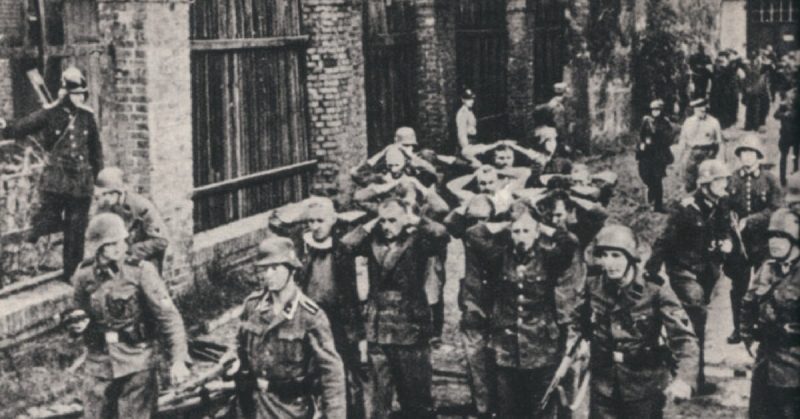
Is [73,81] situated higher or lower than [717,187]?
higher

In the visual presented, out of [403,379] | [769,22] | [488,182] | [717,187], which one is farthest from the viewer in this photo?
[769,22]

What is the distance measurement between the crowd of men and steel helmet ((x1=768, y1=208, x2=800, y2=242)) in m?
0.01

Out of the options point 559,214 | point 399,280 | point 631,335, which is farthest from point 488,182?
point 631,335

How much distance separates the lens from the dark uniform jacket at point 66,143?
32.3ft

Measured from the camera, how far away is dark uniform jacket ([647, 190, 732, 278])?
8.91 metres

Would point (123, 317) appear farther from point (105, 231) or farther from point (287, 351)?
point (287, 351)

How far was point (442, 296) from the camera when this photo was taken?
27.0 ft

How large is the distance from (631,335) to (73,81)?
5.66 metres

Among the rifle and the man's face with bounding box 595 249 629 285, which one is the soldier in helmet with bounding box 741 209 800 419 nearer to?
the man's face with bounding box 595 249 629 285

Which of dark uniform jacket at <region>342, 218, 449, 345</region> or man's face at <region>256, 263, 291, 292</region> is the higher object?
man's face at <region>256, 263, 291, 292</region>

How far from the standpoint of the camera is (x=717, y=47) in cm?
2809

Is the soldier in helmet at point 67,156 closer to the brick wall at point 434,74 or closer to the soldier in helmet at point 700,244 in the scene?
the soldier in helmet at point 700,244

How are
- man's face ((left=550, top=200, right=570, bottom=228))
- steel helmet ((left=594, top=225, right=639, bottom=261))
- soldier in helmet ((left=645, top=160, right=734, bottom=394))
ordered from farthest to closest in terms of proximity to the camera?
soldier in helmet ((left=645, top=160, right=734, bottom=394))
man's face ((left=550, top=200, right=570, bottom=228))
steel helmet ((left=594, top=225, right=639, bottom=261))

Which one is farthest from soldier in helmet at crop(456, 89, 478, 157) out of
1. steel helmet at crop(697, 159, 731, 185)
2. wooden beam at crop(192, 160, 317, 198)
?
steel helmet at crop(697, 159, 731, 185)
